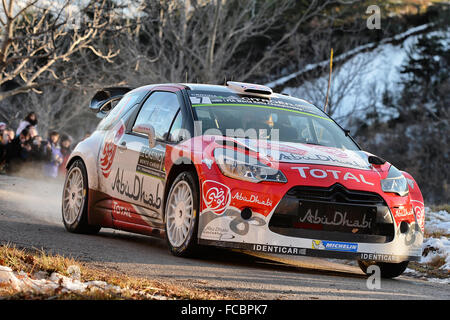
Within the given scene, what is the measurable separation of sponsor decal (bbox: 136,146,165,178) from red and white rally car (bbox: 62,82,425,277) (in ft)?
0.03

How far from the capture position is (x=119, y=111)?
965 cm

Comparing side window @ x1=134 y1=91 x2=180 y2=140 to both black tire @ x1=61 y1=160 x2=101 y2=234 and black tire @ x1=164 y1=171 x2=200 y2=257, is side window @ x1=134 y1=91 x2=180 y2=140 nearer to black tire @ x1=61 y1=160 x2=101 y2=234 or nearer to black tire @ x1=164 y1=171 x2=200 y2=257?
black tire @ x1=164 y1=171 x2=200 y2=257

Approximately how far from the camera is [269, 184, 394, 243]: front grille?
271 inches

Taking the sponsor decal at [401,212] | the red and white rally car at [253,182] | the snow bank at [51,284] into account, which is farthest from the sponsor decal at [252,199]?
the snow bank at [51,284]

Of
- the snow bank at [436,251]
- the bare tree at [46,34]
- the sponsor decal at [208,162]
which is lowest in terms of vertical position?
the snow bank at [436,251]

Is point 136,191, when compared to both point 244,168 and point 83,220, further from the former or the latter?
point 244,168

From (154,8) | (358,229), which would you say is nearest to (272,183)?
(358,229)

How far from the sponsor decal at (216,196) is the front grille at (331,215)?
1.41 feet

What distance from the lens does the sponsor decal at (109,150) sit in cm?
912

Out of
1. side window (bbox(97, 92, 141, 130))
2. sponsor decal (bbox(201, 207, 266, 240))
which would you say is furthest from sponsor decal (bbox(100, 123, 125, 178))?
sponsor decal (bbox(201, 207, 266, 240))

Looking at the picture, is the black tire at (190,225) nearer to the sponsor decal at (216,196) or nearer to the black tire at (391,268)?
the sponsor decal at (216,196)

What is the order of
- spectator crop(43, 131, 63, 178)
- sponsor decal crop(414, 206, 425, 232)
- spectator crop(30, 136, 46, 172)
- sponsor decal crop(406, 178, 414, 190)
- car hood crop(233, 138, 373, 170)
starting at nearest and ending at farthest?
car hood crop(233, 138, 373, 170)
sponsor decal crop(414, 206, 425, 232)
sponsor decal crop(406, 178, 414, 190)
spectator crop(30, 136, 46, 172)
spectator crop(43, 131, 63, 178)

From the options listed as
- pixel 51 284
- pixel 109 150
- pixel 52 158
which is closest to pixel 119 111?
pixel 109 150
